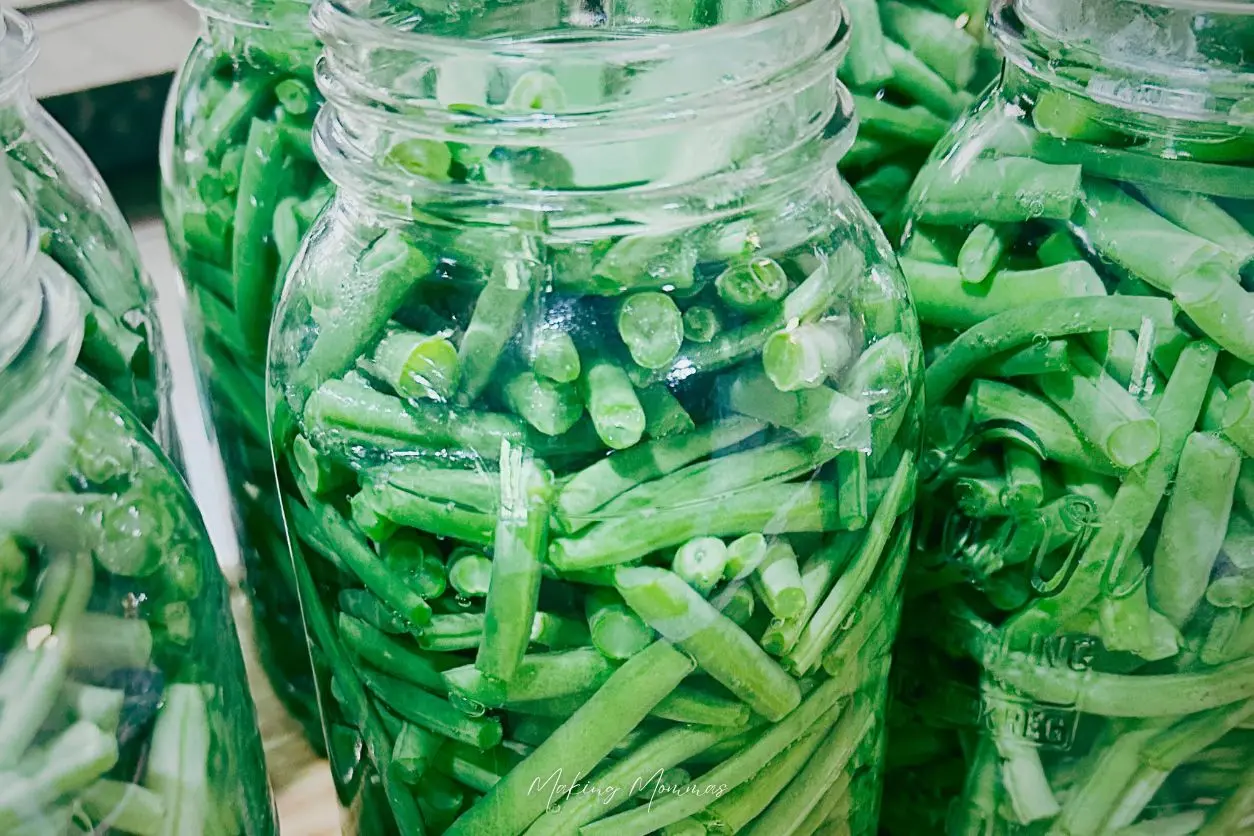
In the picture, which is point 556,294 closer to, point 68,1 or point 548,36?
point 548,36

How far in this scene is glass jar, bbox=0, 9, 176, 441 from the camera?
56 centimetres

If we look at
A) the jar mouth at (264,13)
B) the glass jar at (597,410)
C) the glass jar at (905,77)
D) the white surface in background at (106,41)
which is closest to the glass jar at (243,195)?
the jar mouth at (264,13)

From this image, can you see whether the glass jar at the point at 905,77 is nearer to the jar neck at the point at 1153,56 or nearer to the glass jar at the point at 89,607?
the jar neck at the point at 1153,56

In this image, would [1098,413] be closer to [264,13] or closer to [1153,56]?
[1153,56]

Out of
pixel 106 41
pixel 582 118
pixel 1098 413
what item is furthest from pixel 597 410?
pixel 106 41

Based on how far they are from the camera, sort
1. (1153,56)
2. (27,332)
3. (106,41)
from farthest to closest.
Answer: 1. (106,41)
2. (1153,56)
3. (27,332)

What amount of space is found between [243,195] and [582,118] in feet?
0.85

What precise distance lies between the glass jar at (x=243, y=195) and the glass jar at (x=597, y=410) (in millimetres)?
127

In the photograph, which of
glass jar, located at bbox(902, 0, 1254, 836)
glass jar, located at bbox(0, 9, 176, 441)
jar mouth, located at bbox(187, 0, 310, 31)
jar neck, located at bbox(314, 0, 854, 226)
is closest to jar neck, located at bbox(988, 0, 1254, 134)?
glass jar, located at bbox(902, 0, 1254, 836)

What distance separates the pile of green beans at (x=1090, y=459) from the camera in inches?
19.1

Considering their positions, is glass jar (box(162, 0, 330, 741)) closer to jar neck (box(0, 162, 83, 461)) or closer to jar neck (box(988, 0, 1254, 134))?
jar neck (box(0, 162, 83, 461))

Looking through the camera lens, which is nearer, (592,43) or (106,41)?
(592,43)

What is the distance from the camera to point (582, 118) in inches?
16.0

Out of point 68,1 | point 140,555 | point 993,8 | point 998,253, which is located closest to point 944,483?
point 998,253
